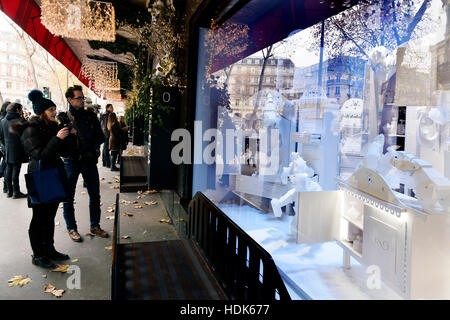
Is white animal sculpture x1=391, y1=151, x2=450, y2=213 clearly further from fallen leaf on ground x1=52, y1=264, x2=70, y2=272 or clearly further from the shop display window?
fallen leaf on ground x1=52, y1=264, x2=70, y2=272

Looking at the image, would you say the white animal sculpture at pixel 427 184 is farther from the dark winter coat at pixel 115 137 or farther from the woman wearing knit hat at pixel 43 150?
the dark winter coat at pixel 115 137

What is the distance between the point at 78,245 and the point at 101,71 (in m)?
8.45

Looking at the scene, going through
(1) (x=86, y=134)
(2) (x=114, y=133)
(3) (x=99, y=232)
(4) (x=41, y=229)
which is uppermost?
Answer: (2) (x=114, y=133)

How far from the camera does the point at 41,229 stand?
2.86 meters

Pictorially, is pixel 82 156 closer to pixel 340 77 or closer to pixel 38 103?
pixel 38 103

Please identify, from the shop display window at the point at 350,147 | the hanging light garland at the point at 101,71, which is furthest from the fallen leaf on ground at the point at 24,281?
the hanging light garland at the point at 101,71

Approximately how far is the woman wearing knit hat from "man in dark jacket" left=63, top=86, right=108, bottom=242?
1.44ft

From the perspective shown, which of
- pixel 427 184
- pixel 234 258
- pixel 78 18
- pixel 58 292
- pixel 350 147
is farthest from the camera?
pixel 78 18

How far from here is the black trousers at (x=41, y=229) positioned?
111 inches

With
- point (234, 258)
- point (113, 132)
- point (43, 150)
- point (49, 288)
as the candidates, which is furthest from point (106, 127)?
point (234, 258)

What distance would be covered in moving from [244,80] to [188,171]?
151 cm

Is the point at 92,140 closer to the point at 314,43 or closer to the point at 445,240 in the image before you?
the point at 314,43

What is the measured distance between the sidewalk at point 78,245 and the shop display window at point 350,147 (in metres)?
1.35
